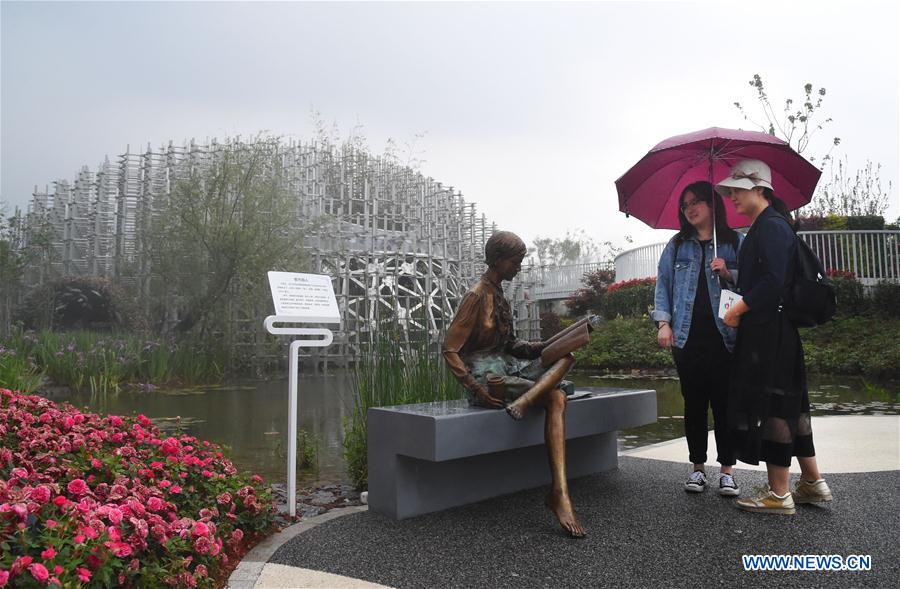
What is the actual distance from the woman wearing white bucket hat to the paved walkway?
26 cm

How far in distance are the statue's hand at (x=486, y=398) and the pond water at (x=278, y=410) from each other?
122cm

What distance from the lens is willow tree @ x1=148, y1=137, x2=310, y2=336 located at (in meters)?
11.5

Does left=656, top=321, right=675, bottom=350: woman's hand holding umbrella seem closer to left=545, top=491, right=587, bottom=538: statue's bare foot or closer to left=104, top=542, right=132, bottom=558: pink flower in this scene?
left=545, top=491, right=587, bottom=538: statue's bare foot

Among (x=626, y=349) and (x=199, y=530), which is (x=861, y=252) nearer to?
(x=626, y=349)

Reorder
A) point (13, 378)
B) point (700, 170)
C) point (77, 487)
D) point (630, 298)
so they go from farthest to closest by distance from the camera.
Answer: point (630, 298), point (13, 378), point (700, 170), point (77, 487)

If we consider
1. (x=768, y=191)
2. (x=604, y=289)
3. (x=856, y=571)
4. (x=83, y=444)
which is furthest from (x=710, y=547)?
(x=604, y=289)

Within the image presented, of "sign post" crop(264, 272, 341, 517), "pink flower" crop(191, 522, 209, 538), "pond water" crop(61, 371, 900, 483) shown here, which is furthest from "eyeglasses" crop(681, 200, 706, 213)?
"pink flower" crop(191, 522, 209, 538)

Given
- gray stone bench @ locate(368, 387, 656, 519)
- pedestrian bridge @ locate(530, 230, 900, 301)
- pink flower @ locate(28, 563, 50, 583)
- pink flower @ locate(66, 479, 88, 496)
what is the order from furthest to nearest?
pedestrian bridge @ locate(530, 230, 900, 301), gray stone bench @ locate(368, 387, 656, 519), pink flower @ locate(66, 479, 88, 496), pink flower @ locate(28, 563, 50, 583)

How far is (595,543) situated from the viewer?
2.46m

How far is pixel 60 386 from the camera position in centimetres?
898

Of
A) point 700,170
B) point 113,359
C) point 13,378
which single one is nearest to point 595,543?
point 700,170

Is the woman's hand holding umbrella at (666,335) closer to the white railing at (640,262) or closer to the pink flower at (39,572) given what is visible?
the pink flower at (39,572)

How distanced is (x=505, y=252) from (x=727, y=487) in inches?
64.0

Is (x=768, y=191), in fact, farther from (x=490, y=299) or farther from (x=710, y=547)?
(x=710, y=547)
